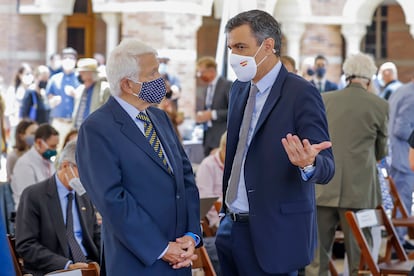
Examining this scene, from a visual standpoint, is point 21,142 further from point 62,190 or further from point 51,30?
point 51,30

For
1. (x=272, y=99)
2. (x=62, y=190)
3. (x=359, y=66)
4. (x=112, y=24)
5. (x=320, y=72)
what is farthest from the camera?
(x=112, y=24)

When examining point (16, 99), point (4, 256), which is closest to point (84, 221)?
point (4, 256)

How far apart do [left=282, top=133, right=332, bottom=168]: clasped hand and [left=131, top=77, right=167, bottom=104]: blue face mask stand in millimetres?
639

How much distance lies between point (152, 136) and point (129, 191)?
29 centimetres

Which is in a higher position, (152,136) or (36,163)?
(152,136)

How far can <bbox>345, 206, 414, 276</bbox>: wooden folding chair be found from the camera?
657cm

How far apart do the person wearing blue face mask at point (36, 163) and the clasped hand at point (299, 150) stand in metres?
3.96

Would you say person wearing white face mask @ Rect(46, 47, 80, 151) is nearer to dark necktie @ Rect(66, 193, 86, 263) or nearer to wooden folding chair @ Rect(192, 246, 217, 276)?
dark necktie @ Rect(66, 193, 86, 263)

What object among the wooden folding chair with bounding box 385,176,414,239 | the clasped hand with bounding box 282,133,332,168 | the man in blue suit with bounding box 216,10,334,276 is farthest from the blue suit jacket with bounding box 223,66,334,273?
the wooden folding chair with bounding box 385,176,414,239

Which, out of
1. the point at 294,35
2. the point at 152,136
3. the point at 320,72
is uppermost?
the point at 152,136

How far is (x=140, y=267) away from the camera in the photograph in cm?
438

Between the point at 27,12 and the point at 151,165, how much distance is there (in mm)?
17409

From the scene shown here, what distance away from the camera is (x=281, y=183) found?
456cm

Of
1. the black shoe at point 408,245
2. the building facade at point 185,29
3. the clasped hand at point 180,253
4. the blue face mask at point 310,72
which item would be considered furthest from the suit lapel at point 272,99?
the blue face mask at point 310,72
